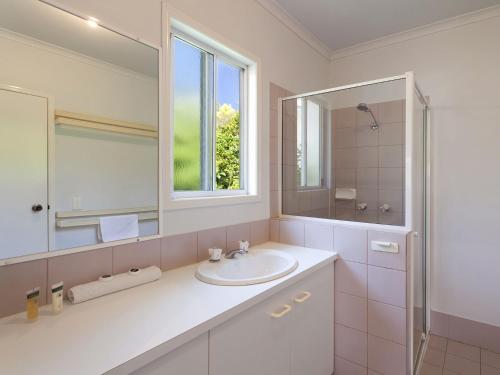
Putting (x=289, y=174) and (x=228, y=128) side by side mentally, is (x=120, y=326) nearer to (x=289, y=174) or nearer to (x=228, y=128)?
(x=228, y=128)

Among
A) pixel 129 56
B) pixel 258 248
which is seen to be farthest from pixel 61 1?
pixel 258 248

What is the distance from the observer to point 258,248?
1.84 meters

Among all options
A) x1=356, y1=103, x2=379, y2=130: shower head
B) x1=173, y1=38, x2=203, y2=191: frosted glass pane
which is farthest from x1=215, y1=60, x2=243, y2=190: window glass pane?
x1=356, y1=103, x2=379, y2=130: shower head

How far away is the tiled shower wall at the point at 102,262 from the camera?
0.93 m

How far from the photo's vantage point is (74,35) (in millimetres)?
1082

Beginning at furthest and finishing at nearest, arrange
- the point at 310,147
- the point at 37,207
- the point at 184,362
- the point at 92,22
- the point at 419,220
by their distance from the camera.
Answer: the point at 310,147
the point at 419,220
the point at 92,22
the point at 37,207
the point at 184,362

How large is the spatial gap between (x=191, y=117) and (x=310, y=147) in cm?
107

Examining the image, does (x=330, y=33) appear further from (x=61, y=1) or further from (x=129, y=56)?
(x=61, y=1)

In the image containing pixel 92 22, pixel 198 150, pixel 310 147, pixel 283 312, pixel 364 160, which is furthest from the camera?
pixel 310 147

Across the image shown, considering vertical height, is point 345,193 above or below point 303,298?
above

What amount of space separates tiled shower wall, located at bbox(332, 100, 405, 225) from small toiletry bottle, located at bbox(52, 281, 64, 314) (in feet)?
5.15

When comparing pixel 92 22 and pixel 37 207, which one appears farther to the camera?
pixel 92 22

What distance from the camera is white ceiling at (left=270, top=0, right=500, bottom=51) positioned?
1.98m

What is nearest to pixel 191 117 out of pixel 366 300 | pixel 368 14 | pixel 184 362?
pixel 184 362
